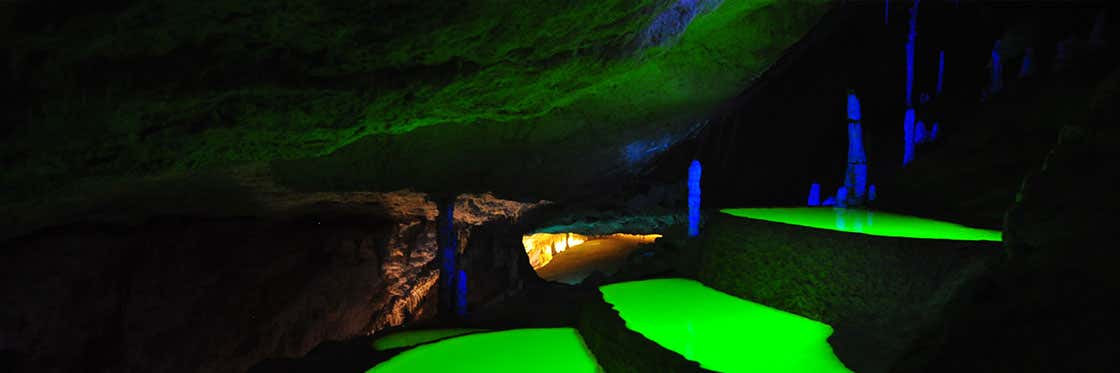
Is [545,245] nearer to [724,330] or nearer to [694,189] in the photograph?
[694,189]

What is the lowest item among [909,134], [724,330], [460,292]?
[460,292]

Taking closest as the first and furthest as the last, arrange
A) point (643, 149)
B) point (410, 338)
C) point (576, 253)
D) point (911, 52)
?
point (410, 338) → point (643, 149) → point (911, 52) → point (576, 253)

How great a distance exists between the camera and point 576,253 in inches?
805

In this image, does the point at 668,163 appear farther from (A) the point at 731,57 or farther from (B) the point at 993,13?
(B) the point at 993,13

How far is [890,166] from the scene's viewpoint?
9648 millimetres

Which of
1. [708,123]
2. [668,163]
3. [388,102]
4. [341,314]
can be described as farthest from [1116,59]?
[341,314]

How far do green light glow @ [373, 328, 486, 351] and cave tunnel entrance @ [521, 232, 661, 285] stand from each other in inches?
416

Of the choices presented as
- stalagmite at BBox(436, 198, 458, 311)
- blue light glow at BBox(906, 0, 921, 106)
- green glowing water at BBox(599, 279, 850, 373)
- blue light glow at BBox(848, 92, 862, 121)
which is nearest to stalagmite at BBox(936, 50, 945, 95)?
blue light glow at BBox(906, 0, 921, 106)

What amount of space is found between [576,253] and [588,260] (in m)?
1.48

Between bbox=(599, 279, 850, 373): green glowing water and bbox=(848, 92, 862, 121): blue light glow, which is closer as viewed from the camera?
bbox=(599, 279, 850, 373): green glowing water

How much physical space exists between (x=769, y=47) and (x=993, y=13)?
307 inches

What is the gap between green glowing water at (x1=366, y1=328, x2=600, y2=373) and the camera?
3.91m

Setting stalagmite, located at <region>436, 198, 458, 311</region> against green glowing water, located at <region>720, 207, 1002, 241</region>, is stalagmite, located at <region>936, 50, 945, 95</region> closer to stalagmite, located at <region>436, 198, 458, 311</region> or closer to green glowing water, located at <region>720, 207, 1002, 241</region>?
green glowing water, located at <region>720, 207, 1002, 241</region>

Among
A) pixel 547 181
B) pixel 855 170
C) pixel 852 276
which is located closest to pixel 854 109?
pixel 855 170
